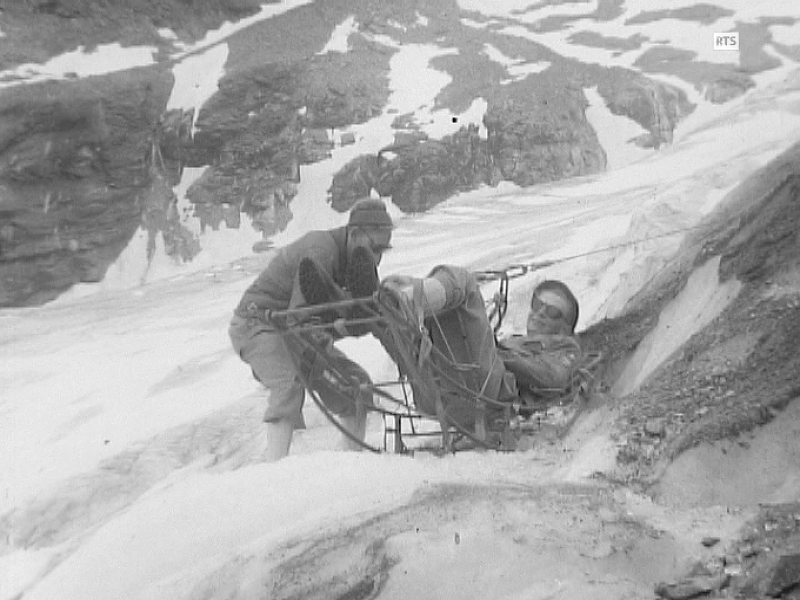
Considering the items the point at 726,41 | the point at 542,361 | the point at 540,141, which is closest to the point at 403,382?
the point at 542,361

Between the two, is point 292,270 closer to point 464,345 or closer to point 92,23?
point 464,345

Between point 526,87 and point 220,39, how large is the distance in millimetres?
4140

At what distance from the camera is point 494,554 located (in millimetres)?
1343

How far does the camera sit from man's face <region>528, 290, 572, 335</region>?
3279mm

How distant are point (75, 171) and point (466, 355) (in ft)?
26.1

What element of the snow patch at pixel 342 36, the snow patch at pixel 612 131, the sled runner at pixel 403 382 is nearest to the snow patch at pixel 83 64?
the snow patch at pixel 342 36

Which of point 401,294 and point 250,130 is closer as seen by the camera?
point 401,294

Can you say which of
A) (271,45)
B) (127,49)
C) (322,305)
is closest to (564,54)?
(271,45)

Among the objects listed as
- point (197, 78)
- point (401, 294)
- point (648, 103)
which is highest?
point (197, 78)

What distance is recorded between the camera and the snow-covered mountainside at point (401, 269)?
1.50 m

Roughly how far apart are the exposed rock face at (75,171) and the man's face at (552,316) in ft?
20.9

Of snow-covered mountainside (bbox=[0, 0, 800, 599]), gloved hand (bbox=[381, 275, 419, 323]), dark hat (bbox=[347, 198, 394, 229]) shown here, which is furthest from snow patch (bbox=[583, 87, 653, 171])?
gloved hand (bbox=[381, 275, 419, 323])

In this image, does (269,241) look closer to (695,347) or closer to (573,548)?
(695,347)

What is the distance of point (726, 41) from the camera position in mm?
6137
